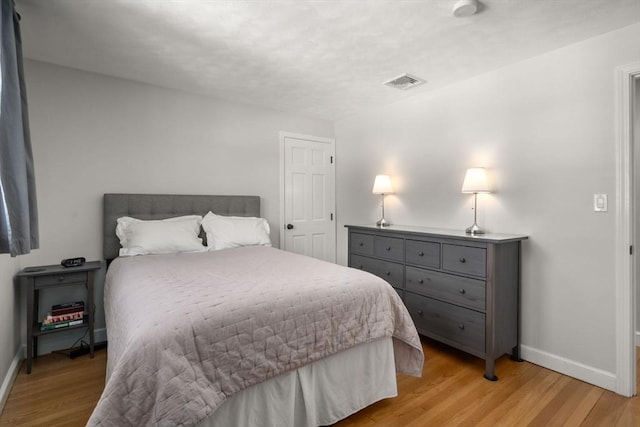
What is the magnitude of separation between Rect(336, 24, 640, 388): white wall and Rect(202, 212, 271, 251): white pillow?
1.81m

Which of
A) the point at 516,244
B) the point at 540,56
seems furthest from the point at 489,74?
the point at 516,244

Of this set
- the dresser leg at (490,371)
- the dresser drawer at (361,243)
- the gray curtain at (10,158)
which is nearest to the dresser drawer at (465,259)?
the dresser leg at (490,371)

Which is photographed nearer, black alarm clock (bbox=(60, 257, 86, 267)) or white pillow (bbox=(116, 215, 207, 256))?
black alarm clock (bbox=(60, 257, 86, 267))

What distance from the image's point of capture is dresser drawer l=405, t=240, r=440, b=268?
8.96ft

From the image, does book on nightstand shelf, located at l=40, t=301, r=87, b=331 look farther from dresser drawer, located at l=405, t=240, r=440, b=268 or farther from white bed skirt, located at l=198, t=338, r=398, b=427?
dresser drawer, located at l=405, t=240, r=440, b=268

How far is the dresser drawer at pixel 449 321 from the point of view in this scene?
96.3 inches

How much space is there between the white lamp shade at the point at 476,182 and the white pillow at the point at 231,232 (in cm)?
200

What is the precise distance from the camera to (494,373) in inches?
93.5

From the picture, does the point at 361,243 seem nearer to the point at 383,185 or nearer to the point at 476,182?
the point at 383,185

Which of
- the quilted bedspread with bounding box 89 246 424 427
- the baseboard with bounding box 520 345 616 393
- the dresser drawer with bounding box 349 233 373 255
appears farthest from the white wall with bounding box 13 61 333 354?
the baseboard with bounding box 520 345 616 393

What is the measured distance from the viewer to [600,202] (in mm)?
2234

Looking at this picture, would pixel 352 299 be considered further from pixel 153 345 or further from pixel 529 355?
pixel 529 355

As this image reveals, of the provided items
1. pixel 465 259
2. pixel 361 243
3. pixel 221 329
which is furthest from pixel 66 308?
pixel 465 259

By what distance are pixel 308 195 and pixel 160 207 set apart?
1842mm
